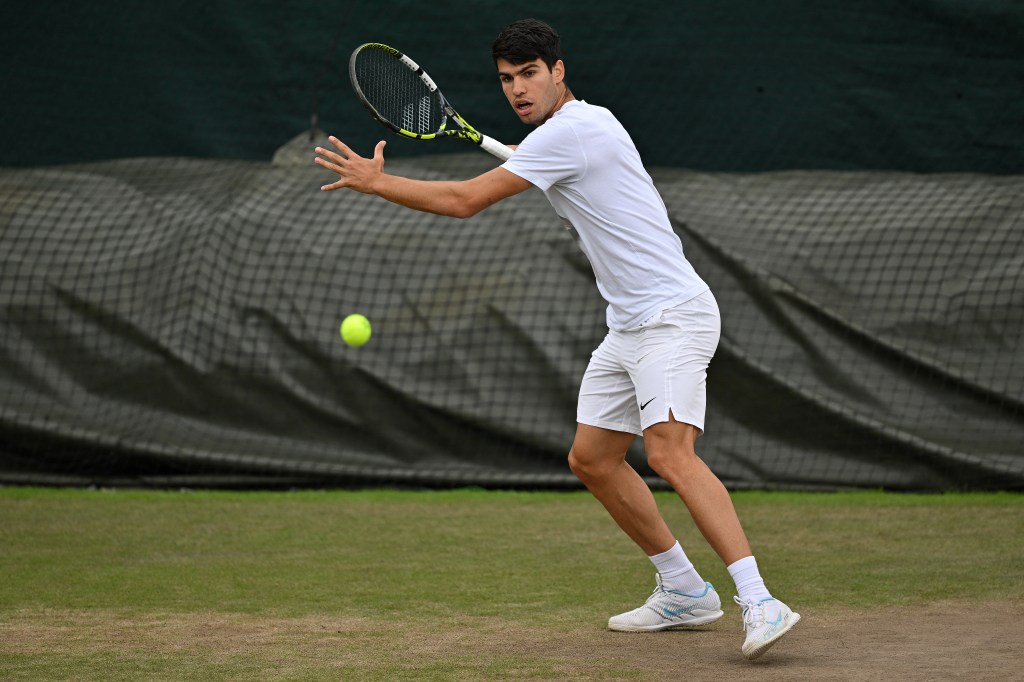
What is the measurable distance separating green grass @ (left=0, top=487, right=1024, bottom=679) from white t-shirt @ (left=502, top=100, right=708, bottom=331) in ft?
3.00

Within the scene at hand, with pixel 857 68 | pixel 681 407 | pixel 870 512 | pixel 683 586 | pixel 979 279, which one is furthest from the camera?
pixel 857 68

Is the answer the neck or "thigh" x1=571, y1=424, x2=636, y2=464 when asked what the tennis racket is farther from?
"thigh" x1=571, y1=424, x2=636, y2=464

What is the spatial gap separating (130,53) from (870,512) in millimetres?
4725

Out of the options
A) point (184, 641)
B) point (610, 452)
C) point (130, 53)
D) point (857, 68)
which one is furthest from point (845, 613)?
point (130, 53)

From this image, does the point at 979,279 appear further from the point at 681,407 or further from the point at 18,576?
the point at 18,576

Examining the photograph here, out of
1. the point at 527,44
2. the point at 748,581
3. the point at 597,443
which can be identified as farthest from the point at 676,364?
the point at 527,44

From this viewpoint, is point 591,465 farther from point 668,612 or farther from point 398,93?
point 398,93

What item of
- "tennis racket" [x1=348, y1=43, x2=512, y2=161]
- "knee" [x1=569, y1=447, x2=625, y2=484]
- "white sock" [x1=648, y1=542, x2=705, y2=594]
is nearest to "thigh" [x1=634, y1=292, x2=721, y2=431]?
"knee" [x1=569, y1=447, x2=625, y2=484]

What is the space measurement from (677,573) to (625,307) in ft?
2.37

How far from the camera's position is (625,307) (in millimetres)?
3473

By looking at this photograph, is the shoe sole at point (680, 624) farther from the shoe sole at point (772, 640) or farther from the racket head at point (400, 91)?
the racket head at point (400, 91)

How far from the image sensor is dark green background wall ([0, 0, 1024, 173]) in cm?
717

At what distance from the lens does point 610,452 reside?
143 inches

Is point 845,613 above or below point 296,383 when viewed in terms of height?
above
